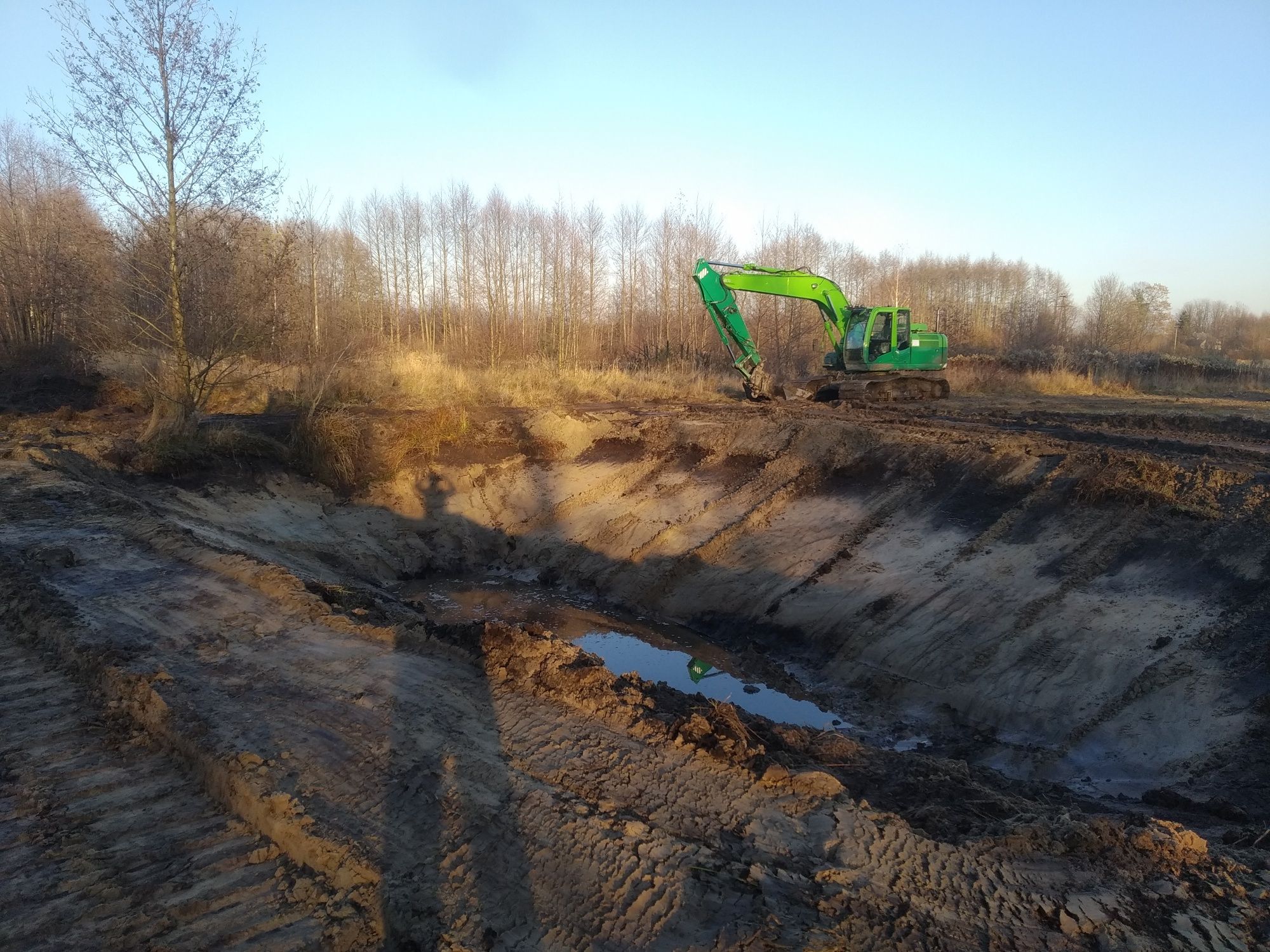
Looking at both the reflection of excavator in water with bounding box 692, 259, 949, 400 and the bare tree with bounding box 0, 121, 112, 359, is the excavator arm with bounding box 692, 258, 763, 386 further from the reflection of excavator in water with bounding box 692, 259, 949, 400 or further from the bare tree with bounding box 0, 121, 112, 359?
the bare tree with bounding box 0, 121, 112, 359

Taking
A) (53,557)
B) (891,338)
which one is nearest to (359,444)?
(53,557)

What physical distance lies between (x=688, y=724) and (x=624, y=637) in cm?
587

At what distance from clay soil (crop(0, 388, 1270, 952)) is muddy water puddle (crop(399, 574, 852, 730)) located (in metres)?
0.41

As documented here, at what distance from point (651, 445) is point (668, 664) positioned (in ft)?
21.5

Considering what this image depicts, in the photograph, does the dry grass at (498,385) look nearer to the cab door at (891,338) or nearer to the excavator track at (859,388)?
the excavator track at (859,388)

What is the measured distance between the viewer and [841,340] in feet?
70.5

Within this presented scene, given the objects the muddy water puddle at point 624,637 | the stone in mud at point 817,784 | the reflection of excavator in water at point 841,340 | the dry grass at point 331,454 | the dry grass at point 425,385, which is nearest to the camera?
the stone in mud at point 817,784

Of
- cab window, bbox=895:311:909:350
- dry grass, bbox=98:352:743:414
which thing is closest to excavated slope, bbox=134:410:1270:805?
dry grass, bbox=98:352:743:414

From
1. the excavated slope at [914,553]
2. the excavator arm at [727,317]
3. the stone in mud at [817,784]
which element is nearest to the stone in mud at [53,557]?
the excavated slope at [914,553]

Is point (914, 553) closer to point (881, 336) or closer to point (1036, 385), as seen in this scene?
point (881, 336)

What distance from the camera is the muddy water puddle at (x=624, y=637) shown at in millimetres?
8784

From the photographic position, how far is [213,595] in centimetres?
754

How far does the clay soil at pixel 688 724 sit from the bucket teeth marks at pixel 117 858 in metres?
0.02

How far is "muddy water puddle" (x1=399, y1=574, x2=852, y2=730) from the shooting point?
878 cm
